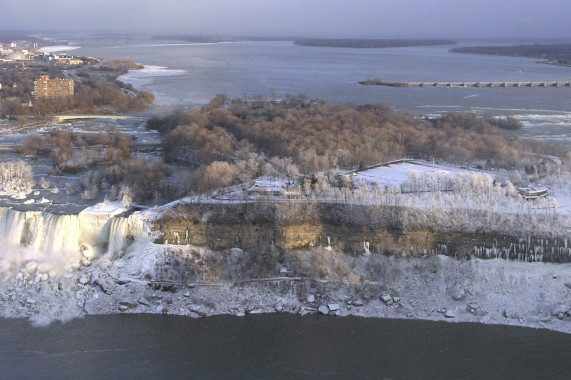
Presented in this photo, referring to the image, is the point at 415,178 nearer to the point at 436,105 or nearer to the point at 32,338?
the point at 32,338

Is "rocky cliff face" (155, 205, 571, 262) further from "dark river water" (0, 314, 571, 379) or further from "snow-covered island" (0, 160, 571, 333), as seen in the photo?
"dark river water" (0, 314, 571, 379)

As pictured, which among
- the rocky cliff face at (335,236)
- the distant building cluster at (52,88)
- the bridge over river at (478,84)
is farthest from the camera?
the bridge over river at (478,84)

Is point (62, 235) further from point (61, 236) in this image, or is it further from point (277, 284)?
point (277, 284)

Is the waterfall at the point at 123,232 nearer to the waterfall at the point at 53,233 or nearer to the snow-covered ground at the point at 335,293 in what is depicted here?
the snow-covered ground at the point at 335,293

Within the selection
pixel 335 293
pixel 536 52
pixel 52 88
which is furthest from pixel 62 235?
pixel 536 52

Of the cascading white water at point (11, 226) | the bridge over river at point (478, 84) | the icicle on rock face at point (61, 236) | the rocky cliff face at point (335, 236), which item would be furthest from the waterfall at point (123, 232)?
the bridge over river at point (478, 84)
